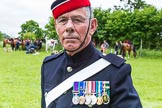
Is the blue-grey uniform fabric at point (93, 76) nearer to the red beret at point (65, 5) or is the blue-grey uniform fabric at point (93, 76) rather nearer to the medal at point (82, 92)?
the medal at point (82, 92)

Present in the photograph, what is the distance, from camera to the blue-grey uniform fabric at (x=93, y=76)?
2.10m

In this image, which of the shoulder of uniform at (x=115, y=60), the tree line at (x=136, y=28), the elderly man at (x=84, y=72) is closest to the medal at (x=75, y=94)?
the elderly man at (x=84, y=72)

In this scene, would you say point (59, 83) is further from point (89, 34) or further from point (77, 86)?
point (89, 34)

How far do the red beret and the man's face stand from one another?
3 centimetres

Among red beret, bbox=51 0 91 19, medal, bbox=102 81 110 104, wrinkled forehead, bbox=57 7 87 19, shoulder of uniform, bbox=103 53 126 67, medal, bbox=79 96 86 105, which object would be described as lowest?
medal, bbox=79 96 86 105

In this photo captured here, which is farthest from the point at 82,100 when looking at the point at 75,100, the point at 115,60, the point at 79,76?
the point at 115,60

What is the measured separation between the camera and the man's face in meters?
2.16

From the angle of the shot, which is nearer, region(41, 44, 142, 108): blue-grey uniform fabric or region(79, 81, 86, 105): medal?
region(41, 44, 142, 108): blue-grey uniform fabric

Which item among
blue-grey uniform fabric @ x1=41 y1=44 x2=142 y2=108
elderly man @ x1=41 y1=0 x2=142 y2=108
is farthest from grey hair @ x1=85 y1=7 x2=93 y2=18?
blue-grey uniform fabric @ x1=41 y1=44 x2=142 y2=108

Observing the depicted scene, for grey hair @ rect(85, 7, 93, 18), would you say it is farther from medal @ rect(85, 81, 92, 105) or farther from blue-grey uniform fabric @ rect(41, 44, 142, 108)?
medal @ rect(85, 81, 92, 105)

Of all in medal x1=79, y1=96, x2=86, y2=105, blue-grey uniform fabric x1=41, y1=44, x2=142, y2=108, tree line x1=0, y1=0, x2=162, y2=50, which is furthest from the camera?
tree line x1=0, y1=0, x2=162, y2=50

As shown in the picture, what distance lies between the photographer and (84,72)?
226 centimetres

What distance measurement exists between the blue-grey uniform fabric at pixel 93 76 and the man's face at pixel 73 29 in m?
0.10

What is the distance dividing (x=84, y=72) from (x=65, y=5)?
38cm
